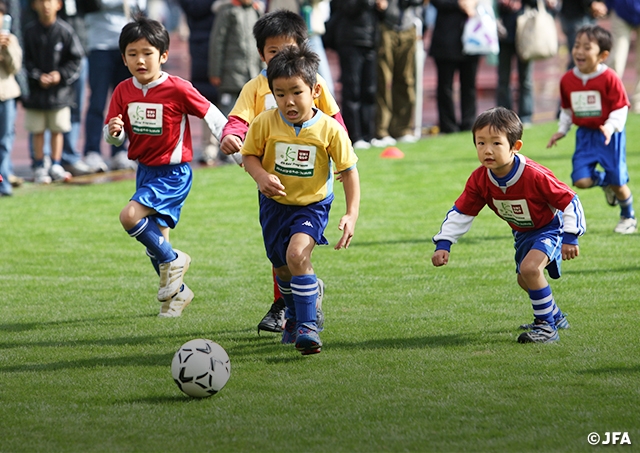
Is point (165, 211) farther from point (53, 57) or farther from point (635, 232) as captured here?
point (53, 57)

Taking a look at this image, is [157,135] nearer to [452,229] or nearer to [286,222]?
[286,222]

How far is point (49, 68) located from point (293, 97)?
7.20m

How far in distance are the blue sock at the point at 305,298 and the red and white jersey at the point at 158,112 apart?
1632mm

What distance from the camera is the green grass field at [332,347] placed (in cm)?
441

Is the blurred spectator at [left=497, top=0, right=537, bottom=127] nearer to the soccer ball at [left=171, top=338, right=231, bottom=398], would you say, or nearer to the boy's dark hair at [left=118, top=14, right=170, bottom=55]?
the boy's dark hair at [left=118, top=14, right=170, bottom=55]

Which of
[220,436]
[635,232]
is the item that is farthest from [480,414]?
[635,232]

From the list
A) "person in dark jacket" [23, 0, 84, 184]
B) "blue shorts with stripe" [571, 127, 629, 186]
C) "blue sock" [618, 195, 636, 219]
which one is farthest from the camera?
"person in dark jacket" [23, 0, 84, 184]

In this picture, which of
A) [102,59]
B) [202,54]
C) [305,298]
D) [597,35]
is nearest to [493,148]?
[305,298]

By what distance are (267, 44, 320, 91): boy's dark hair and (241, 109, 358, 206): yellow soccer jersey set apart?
26 cm

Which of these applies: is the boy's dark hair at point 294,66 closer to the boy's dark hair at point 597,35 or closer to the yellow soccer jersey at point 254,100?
the yellow soccer jersey at point 254,100

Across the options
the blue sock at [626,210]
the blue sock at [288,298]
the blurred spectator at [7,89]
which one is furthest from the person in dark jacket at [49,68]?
the blue sock at [288,298]

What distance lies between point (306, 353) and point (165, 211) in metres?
1.77

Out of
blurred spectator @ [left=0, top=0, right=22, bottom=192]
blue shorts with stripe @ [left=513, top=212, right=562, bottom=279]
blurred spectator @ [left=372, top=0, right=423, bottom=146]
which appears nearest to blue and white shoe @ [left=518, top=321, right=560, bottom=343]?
blue shorts with stripe @ [left=513, top=212, right=562, bottom=279]

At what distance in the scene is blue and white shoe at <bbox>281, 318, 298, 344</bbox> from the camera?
6004 millimetres
